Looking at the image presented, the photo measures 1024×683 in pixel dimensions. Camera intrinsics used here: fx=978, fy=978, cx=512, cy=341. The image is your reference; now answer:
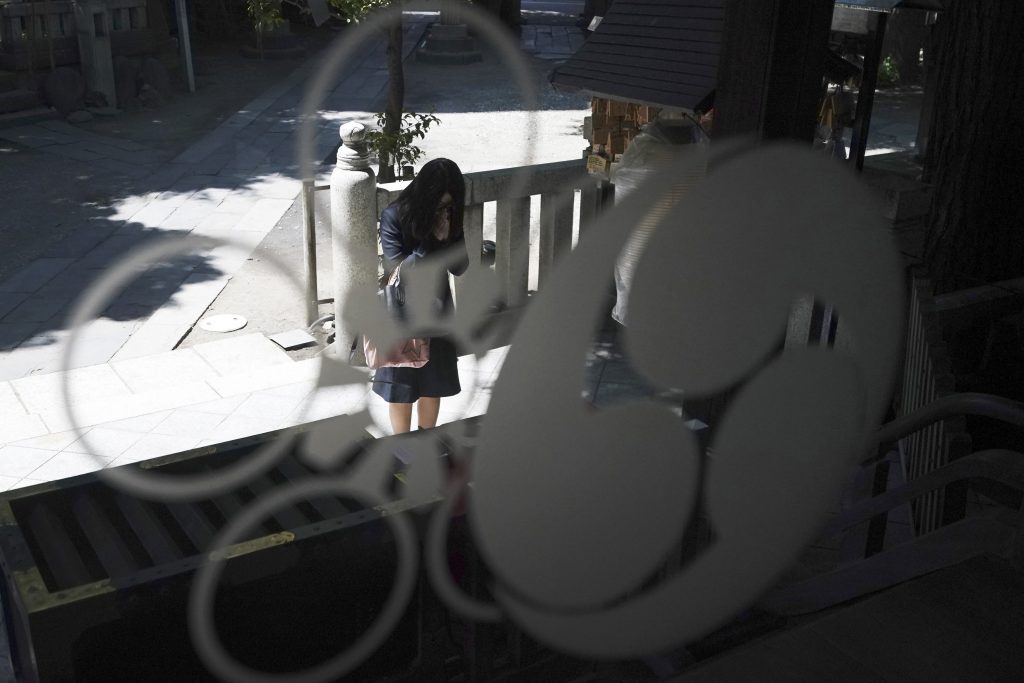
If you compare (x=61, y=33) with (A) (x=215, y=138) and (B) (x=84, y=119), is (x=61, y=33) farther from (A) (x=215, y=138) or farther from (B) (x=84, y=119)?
(A) (x=215, y=138)

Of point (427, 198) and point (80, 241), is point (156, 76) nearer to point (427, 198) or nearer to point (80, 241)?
point (80, 241)

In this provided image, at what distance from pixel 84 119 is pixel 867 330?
11455 millimetres

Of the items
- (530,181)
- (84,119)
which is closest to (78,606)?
(530,181)

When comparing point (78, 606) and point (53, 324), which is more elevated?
point (78, 606)

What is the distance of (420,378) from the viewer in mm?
4664

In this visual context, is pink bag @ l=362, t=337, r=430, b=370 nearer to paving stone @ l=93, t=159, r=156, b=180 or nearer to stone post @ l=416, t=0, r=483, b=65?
paving stone @ l=93, t=159, r=156, b=180

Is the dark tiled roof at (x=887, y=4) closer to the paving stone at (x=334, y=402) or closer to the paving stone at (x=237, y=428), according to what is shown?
the paving stone at (x=334, y=402)

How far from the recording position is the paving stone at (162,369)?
6.09 m

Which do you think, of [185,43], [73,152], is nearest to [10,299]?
[73,152]

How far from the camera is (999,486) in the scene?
3.35 m

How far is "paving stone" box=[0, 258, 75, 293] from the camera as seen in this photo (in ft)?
24.8

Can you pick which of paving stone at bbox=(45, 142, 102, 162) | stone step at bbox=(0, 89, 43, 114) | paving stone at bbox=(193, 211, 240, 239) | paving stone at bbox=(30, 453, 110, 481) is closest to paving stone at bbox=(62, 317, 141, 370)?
paving stone at bbox=(30, 453, 110, 481)

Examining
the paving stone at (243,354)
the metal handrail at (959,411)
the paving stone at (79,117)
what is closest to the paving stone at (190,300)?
the paving stone at (243,354)

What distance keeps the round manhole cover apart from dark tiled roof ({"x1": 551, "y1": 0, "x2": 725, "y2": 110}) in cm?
347
